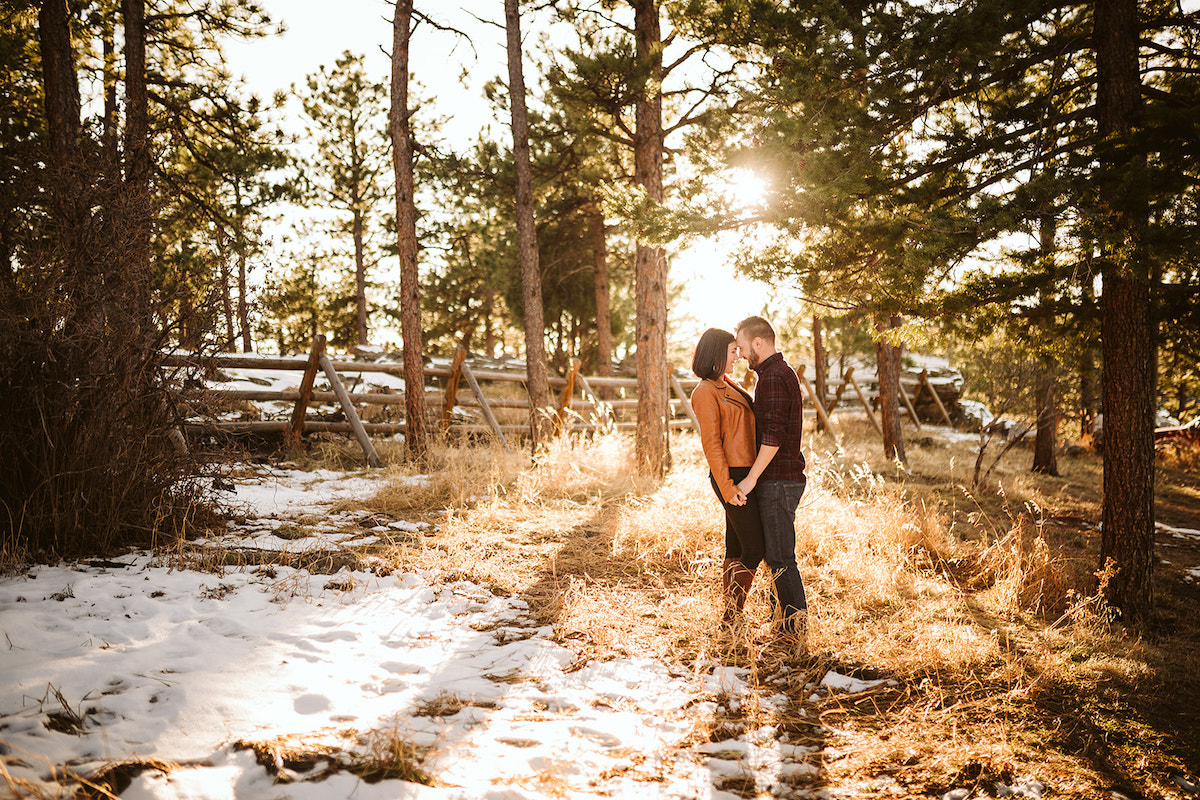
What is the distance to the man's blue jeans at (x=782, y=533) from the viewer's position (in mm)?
3453

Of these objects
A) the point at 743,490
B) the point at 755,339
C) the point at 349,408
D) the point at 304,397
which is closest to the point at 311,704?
the point at 743,490

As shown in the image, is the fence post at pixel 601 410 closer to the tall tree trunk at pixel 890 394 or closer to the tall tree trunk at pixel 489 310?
the tall tree trunk at pixel 890 394

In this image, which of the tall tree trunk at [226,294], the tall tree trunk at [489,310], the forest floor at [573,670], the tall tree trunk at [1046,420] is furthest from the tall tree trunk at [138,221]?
the tall tree trunk at [489,310]

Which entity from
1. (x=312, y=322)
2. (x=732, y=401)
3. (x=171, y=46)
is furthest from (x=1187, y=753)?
(x=312, y=322)

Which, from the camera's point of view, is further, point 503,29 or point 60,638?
point 503,29

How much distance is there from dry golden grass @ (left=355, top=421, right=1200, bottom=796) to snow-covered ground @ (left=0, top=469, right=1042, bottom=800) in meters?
0.21

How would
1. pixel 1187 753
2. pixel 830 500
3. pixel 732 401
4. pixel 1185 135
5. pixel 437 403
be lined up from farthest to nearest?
pixel 437 403, pixel 830 500, pixel 1185 135, pixel 732 401, pixel 1187 753

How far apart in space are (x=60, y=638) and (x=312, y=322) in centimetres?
2463

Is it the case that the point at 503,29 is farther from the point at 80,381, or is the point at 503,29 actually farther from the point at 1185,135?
the point at 1185,135

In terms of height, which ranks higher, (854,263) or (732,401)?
(854,263)

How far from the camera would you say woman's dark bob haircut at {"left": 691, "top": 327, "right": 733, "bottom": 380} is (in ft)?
11.6

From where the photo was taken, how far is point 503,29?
8.99m

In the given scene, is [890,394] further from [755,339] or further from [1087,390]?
[755,339]

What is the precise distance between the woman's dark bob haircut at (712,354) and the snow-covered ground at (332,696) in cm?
161
